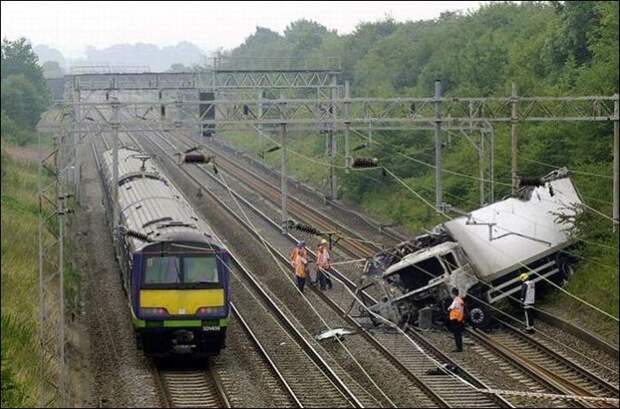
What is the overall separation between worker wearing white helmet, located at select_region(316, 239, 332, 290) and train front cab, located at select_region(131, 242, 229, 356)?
8.75 meters

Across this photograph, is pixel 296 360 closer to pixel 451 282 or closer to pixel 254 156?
pixel 451 282

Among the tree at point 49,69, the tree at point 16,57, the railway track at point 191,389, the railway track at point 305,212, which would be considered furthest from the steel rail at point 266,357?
the tree at point 49,69

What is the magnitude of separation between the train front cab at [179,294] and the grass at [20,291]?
1.98 m

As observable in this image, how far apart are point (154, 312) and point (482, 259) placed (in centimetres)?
832

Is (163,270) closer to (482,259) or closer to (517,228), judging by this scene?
(482,259)

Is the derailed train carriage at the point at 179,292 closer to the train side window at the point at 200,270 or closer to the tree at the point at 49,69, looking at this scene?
the train side window at the point at 200,270

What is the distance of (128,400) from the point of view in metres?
18.9

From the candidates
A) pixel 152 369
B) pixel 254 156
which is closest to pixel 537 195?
pixel 152 369

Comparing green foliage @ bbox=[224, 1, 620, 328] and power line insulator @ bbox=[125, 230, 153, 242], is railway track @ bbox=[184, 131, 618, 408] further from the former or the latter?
power line insulator @ bbox=[125, 230, 153, 242]

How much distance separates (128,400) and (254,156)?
163ft

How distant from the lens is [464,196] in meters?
39.4

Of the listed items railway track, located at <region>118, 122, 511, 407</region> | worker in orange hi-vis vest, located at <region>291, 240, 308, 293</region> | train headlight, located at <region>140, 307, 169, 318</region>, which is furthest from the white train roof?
train headlight, located at <region>140, 307, 169, 318</region>

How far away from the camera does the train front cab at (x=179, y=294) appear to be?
20.5 metres

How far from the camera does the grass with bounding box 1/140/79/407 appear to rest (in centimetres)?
1623
